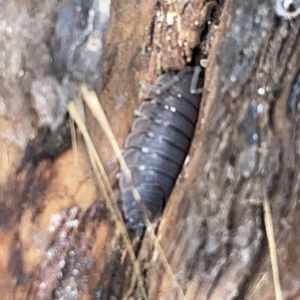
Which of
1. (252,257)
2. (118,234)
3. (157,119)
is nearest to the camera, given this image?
(252,257)

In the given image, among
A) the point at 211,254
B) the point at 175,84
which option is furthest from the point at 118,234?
the point at 175,84

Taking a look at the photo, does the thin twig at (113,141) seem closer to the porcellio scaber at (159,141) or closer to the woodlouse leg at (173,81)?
the porcellio scaber at (159,141)

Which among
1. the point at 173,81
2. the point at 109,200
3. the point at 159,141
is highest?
the point at 173,81

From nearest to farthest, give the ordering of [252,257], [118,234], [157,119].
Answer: [252,257] → [118,234] → [157,119]

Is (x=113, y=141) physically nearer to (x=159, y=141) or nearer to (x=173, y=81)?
(x=159, y=141)

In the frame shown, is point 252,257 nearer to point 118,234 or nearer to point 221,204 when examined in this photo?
point 221,204

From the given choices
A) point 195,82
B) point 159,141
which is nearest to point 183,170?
point 159,141
